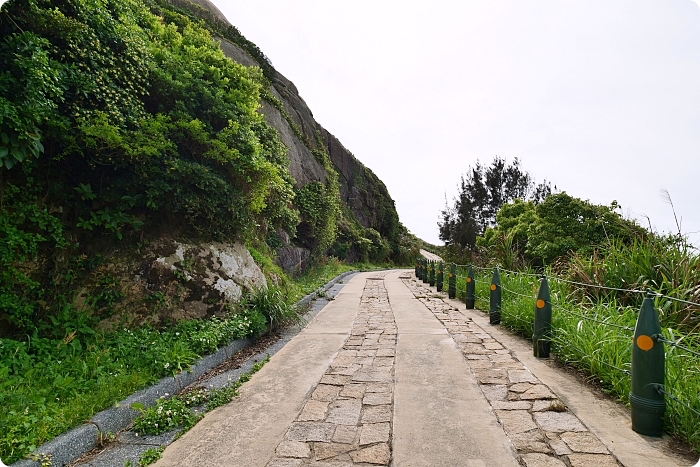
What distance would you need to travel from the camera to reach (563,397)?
3.54 metres

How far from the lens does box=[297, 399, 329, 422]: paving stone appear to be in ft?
10.6

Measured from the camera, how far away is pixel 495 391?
3.72 meters

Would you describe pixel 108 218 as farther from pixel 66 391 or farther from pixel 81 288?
pixel 66 391

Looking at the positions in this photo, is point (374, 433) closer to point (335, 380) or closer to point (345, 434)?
point (345, 434)

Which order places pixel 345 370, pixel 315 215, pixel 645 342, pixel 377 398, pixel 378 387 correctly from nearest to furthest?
pixel 645 342, pixel 377 398, pixel 378 387, pixel 345 370, pixel 315 215

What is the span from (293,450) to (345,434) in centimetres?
42

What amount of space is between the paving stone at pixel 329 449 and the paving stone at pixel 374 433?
131 millimetres

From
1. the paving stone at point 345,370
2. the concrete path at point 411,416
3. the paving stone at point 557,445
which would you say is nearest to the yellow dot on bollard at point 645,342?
the concrete path at point 411,416

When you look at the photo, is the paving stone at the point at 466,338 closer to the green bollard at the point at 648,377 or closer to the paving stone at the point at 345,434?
the green bollard at the point at 648,377

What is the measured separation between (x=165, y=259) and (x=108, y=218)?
3.04ft

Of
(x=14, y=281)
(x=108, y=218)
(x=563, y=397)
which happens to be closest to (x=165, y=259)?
(x=108, y=218)

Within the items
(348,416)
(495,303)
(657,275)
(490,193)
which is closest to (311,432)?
(348,416)

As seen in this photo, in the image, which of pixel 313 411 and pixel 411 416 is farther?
pixel 313 411

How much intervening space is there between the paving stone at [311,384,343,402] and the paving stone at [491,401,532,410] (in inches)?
57.5
